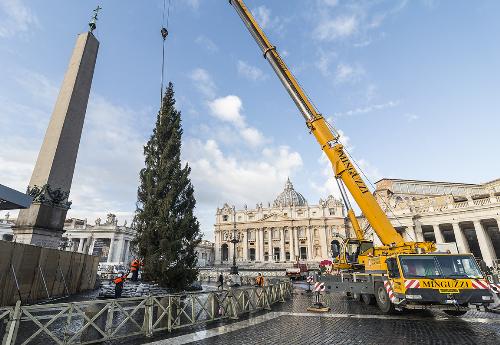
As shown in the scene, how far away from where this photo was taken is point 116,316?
34.1 feet

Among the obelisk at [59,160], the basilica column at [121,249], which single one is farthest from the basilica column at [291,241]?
the obelisk at [59,160]

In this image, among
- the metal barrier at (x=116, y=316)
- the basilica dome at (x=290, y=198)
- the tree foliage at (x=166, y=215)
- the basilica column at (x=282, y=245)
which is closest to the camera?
the metal barrier at (x=116, y=316)

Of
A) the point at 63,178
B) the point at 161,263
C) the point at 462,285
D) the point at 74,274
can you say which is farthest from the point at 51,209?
the point at 462,285

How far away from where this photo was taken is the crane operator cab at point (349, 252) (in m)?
14.9

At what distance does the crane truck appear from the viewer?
9.12 meters

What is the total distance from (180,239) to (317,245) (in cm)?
8237

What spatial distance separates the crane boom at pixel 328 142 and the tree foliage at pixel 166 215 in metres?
6.71

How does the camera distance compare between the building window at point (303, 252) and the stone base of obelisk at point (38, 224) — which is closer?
the stone base of obelisk at point (38, 224)

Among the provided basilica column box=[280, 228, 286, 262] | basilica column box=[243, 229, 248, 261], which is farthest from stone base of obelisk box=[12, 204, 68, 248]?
basilica column box=[243, 229, 248, 261]

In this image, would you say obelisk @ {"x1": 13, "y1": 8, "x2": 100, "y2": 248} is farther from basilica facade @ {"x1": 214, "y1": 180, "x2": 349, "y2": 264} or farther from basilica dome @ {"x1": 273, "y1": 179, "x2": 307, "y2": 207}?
basilica dome @ {"x1": 273, "y1": 179, "x2": 307, "y2": 207}

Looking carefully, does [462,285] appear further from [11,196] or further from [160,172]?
[11,196]

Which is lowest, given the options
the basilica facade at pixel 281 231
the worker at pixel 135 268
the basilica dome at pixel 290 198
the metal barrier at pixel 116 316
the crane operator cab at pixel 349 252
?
the metal barrier at pixel 116 316

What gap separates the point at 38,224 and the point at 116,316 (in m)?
5.73

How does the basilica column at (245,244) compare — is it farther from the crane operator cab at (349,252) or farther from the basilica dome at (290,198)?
the crane operator cab at (349,252)
